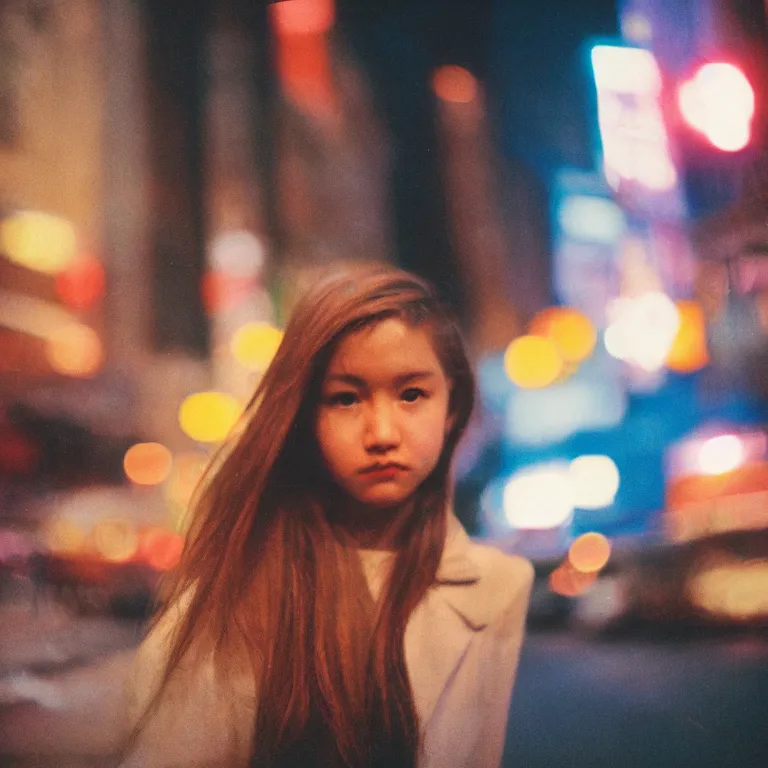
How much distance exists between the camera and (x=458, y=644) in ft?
3.82

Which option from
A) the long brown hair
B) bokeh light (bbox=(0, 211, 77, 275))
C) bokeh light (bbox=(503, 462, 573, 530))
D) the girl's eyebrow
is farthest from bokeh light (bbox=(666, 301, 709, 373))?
bokeh light (bbox=(0, 211, 77, 275))

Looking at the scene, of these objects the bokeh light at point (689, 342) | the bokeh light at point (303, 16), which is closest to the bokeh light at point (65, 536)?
the bokeh light at point (303, 16)

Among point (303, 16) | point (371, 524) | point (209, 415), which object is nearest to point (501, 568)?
point (371, 524)

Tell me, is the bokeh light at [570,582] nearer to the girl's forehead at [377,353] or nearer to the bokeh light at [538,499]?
the bokeh light at [538,499]

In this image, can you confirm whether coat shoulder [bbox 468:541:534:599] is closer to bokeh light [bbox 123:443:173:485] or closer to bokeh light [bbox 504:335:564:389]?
bokeh light [bbox 504:335:564:389]

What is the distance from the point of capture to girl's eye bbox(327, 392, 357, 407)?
113 cm

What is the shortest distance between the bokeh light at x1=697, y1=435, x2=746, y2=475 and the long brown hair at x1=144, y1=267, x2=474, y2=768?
46 centimetres

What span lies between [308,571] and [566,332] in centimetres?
64

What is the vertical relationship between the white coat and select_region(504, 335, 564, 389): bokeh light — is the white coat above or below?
below

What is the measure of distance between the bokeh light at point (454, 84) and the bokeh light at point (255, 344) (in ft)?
1.86

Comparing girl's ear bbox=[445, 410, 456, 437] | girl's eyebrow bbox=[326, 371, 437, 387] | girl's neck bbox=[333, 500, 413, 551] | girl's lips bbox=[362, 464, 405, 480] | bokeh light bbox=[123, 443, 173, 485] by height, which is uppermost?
girl's eyebrow bbox=[326, 371, 437, 387]

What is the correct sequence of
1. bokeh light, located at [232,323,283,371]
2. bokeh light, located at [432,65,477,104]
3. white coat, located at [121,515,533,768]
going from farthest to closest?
bokeh light, located at [432,65,477,104]
bokeh light, located at [232,323,283,371]
white coat, located at [121,515,533,768]

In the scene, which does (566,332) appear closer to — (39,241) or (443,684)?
(443,684)

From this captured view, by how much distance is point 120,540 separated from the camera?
48.0 inches
